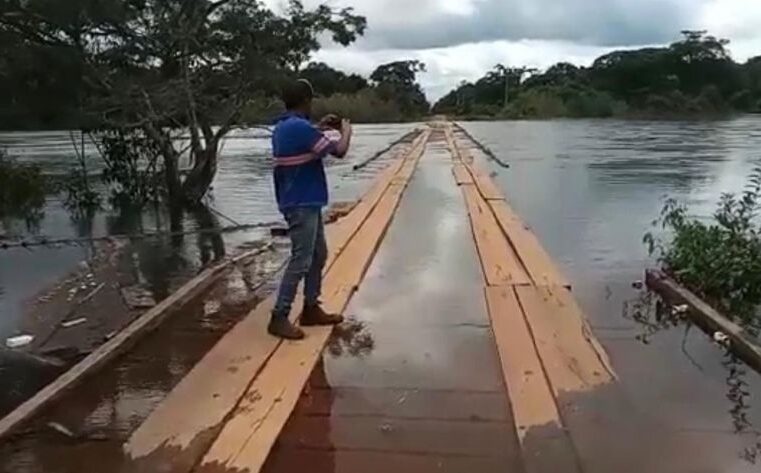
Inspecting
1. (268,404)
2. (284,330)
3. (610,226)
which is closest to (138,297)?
(284,330)

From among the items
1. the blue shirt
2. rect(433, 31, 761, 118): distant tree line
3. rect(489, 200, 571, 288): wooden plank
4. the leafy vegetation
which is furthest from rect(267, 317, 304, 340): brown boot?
rect(433, 31, 761, 118): distant tree line

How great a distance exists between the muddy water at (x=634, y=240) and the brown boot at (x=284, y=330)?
1.79m

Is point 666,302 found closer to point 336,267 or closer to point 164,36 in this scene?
point 336,267

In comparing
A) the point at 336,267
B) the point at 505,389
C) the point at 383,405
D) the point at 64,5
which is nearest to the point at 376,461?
the point at 383,405

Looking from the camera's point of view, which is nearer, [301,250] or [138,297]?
[301,250]

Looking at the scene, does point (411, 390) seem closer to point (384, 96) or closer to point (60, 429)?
point (60, 429)

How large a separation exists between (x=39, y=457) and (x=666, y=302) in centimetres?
438

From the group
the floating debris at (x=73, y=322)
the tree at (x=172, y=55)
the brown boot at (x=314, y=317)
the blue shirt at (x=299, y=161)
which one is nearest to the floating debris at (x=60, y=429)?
the blue shirt at (x=299, y=161)

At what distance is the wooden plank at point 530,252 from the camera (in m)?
7.08

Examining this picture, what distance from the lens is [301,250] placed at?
525 cm

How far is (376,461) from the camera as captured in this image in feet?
12.4

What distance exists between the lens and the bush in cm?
1581

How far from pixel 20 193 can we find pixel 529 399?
13653 millimetres

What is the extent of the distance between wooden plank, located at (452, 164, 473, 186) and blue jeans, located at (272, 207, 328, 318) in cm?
999
